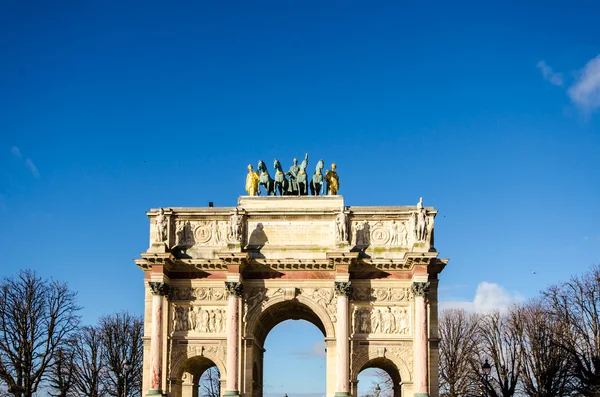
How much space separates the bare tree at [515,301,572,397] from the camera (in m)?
43.1

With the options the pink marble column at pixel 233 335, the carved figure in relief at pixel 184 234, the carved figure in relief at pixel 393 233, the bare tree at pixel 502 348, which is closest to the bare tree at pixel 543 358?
the bare tree at pixel 502 348

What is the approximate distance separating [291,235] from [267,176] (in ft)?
11.3

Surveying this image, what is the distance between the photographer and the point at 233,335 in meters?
38.9

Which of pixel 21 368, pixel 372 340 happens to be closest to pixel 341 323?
pixel 372 340

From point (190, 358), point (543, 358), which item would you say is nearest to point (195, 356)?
point (190, 358)

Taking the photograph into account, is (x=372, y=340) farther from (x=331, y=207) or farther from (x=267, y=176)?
(x=267, y=176)

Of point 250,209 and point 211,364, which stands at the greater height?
point 250,209

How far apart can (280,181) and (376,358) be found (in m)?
9.62

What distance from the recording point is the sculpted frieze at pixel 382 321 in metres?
39.3

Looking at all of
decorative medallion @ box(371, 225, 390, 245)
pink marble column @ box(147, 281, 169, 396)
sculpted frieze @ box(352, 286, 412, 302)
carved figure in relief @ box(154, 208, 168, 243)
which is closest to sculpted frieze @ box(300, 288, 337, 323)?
sculpted frieze @ box(352, 286, 412, 302)

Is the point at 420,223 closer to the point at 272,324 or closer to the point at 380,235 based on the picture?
the point at 380,235

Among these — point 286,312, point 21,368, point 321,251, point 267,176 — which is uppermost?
point 267,176

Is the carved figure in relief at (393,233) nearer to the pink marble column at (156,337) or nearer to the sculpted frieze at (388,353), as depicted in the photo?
the sculpted frieze at (388,353)

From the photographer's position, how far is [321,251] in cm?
4009
